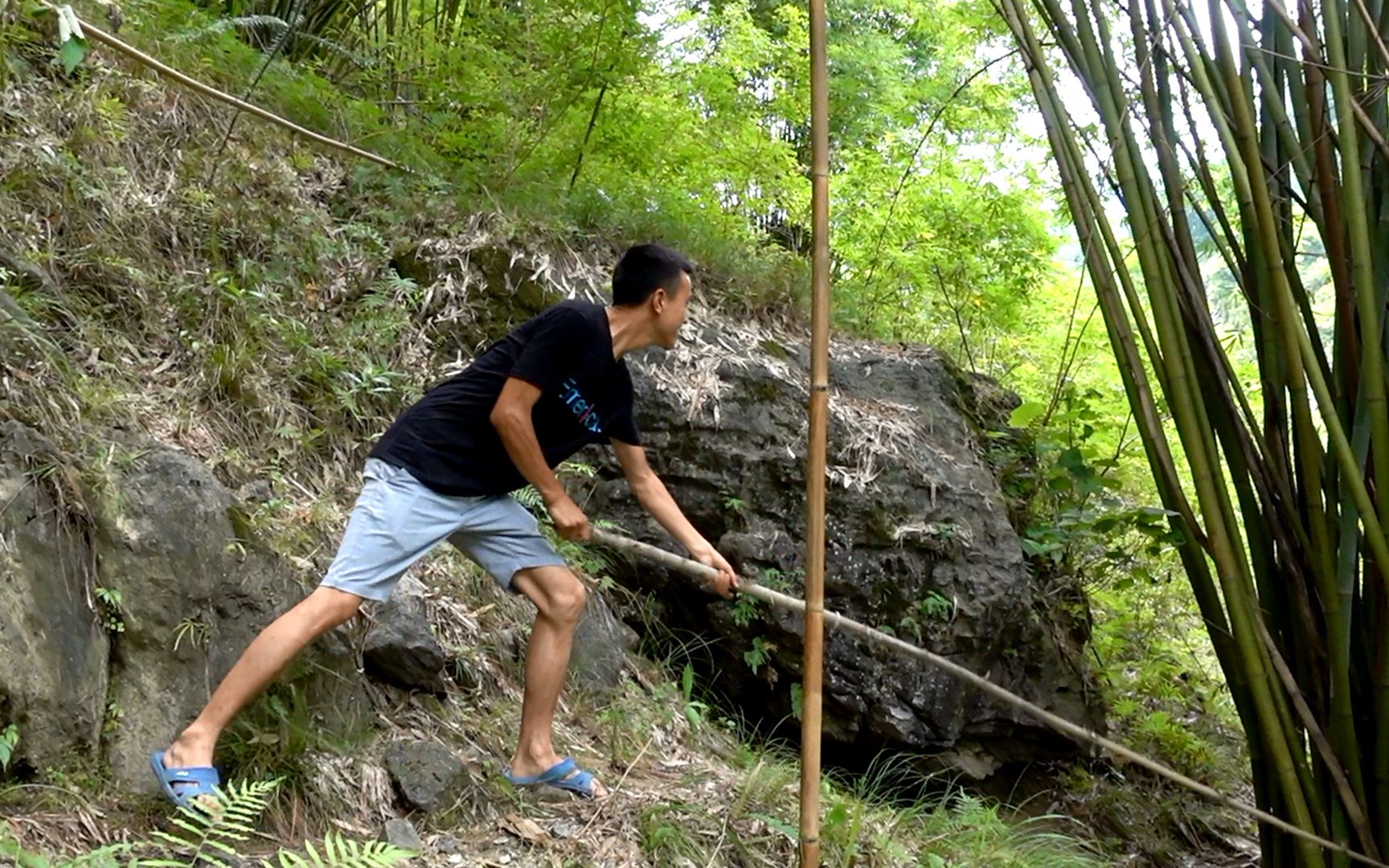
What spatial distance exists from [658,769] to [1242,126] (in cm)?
281

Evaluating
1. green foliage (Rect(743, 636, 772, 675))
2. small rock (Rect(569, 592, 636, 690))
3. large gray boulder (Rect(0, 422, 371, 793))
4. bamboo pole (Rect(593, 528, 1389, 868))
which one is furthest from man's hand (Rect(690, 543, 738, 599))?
green foliage (Rect(743, 636, 772, 675))

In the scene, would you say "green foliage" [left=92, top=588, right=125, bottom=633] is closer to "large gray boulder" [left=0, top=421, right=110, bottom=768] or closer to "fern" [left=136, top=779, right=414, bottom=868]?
"large gray boulder" [left=0, top=421, right=110, bottom=768]

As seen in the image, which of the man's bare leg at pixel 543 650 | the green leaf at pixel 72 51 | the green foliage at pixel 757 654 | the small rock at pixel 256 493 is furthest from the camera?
the green foliage at pixel 757 654

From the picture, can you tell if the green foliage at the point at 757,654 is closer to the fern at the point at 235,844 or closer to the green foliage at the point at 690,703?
the green foliage at the point at 690,703

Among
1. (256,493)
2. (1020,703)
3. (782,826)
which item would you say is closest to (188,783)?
(256,493)

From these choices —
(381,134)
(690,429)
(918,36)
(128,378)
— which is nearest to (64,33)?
(128,378)

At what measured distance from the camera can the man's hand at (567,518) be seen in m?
2.96

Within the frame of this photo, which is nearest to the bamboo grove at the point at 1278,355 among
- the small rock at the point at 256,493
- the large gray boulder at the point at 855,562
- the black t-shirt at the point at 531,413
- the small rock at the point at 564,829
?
the black t-shirt at the point at 531,413

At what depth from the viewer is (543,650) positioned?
10.9ft

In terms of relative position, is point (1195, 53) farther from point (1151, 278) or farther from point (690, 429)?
point (690, 429)

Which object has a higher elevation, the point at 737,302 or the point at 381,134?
the point at 381,134

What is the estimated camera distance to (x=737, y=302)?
583 cm

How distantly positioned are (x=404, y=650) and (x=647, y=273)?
1483 millimetres

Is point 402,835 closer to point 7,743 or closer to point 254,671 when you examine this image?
point 254,671
